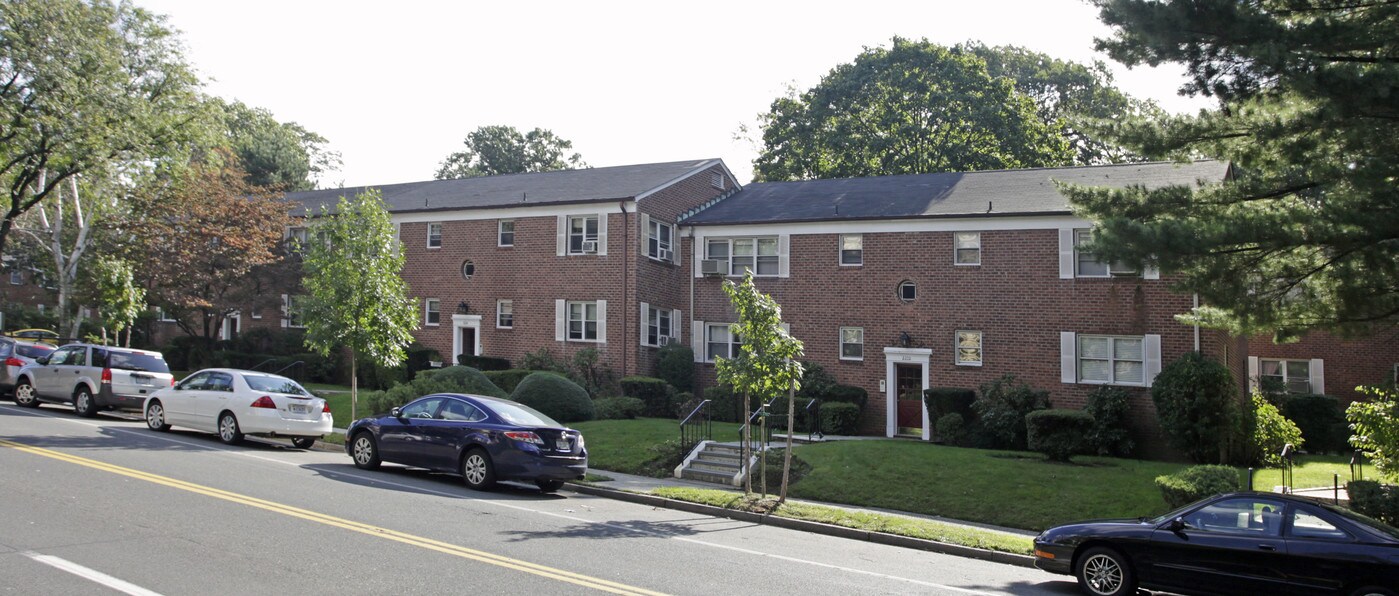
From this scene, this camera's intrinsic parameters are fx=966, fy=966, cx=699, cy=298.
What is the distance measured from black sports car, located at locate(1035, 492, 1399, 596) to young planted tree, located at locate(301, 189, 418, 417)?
1571cm

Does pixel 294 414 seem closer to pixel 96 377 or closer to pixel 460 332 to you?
pixel 96 377

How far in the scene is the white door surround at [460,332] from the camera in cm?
3160

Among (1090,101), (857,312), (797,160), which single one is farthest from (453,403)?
(1090,101)

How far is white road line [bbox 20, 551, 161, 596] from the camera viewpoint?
290 inches

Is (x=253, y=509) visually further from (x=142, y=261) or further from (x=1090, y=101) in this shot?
(x=1090, y=101)

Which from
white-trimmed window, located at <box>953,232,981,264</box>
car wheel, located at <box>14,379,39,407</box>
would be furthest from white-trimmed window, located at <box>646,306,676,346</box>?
car wheel, located at <box>14,379,39,407</box>

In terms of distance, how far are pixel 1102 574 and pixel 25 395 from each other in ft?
77.9

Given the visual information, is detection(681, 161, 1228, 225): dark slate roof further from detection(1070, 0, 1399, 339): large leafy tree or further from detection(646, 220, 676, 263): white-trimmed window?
detection(1070, 0, 1399, 339): large leafy tree

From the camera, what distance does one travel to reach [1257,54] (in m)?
11.3

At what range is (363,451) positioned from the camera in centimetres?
1623

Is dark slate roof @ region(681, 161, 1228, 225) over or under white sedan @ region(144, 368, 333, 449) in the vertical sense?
over

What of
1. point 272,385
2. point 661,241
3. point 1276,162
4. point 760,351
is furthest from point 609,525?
point 661,241

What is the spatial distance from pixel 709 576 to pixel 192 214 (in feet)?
93.6

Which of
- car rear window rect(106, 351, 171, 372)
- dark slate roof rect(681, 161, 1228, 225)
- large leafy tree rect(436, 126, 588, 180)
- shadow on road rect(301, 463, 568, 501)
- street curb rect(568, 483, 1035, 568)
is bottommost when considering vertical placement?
street curb rect(568, 483, 1035, 568)
